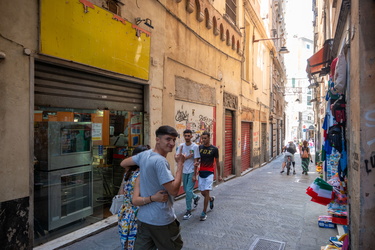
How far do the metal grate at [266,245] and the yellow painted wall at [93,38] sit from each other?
13.3ft

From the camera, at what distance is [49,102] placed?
14.6 ft

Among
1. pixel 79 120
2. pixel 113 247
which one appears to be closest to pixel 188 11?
pixel 79 120

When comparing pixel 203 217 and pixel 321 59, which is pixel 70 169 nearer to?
pixel 203 217

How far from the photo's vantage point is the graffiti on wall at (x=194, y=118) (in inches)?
312

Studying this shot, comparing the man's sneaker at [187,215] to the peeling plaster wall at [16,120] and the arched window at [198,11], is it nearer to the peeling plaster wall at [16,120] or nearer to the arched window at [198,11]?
the peeling plaster wall at [16,120]

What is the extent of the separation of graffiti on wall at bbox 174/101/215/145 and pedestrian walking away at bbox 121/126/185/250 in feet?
16.3

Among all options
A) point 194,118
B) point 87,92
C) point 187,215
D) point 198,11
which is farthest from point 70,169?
point 198,11

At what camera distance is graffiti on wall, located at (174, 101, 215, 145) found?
26.0 ft

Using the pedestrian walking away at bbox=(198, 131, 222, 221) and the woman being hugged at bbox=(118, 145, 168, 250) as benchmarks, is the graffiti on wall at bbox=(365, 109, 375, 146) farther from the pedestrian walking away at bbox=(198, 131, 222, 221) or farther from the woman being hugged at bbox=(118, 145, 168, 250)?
the pedestrian walking away at bbox=(198, 131, 222, 221)

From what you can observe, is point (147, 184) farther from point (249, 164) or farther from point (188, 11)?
point (249, 164)

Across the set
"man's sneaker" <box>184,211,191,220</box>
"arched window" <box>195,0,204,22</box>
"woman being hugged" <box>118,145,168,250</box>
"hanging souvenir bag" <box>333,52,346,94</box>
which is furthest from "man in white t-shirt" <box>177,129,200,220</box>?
"arched window" <box>195,0,204,22</box>

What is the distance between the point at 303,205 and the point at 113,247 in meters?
5.18

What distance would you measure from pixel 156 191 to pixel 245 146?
1281 cm

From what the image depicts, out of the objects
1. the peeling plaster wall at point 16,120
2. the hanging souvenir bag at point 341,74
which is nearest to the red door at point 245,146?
the hanging souvenir bag at point 341,74
